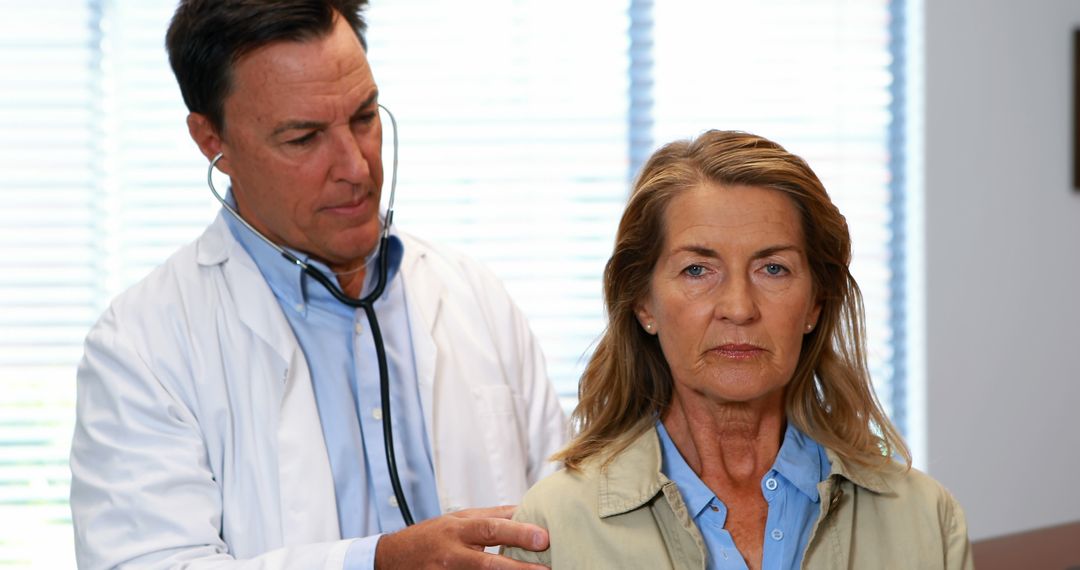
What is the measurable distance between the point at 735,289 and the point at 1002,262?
1954mm

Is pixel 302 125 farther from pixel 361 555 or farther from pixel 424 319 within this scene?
pixel 361 555

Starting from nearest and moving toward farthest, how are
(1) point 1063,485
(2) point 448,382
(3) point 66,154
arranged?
(2) point 448,382, (3) point 66,154, (1) point 1063,485

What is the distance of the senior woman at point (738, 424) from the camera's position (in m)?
1.24

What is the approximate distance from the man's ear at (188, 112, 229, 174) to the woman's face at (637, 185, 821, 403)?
759 millimetres

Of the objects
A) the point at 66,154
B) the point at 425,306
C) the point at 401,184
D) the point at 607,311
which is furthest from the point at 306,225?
the point at 66,154

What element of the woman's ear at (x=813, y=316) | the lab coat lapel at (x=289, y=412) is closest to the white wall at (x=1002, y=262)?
the woman's ear at (x=813, y=316)

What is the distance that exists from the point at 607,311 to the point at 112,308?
749 mm

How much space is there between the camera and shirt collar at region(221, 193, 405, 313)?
5.43ft

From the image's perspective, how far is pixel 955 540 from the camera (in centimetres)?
126

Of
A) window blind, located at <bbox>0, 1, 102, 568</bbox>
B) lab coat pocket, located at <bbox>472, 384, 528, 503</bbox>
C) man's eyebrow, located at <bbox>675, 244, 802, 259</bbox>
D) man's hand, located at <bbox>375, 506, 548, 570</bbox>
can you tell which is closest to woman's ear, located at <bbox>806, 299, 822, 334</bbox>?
man's eyebrow, located at <bbox>675, 244, 802, 259</bbox>

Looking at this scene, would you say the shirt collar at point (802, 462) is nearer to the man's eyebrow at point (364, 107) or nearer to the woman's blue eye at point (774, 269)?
the woman's blue eye at point (774, 269)

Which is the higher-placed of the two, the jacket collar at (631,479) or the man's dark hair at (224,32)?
the man's dark hair at (224,32)

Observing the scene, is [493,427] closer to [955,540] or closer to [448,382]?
[448,382]

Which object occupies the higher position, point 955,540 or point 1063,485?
point 955,540
